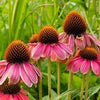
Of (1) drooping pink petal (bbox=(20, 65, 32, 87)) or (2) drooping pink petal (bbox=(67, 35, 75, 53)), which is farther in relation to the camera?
(2) drooping pink petal (bbox=(67, 35, 75, 53))

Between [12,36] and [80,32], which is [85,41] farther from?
[12,36]

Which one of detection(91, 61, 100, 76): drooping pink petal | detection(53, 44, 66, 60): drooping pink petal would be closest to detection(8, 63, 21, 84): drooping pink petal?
detection(53, 44, 66, 60): drooping pink petal

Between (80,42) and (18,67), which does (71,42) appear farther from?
(18,67)

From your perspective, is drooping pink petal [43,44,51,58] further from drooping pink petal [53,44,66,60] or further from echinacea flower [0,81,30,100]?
echinacea flower [0,81,30,100]

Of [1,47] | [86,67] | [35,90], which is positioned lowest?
[35,90]

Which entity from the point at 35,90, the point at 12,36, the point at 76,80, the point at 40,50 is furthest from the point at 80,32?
the point at 12,36

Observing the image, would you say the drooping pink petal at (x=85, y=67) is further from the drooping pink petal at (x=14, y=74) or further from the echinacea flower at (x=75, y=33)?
the drooping pink petal at (x=14, y=74)
